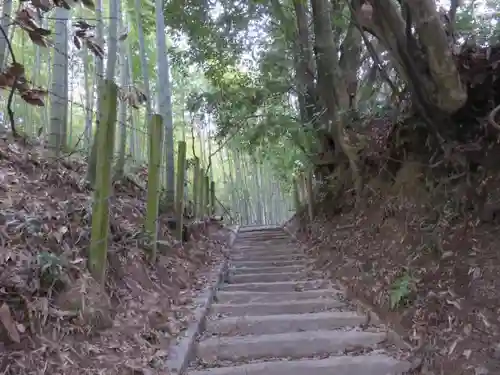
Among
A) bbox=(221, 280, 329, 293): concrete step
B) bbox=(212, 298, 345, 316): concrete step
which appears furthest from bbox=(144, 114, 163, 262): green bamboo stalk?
bbox=(221, 280, 329, 293): concrete step

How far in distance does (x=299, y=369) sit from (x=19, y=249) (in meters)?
1.74

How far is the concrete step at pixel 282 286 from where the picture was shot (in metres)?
4.89

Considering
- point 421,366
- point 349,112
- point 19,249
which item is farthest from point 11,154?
Answer: point 349,112

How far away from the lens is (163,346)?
121 inches

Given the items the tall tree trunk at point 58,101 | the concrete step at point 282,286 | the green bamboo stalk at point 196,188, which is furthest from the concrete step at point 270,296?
the green bamboo stalk at point 196,188

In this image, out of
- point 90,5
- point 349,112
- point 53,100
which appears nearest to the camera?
point 90,5

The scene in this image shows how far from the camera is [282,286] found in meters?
4.95

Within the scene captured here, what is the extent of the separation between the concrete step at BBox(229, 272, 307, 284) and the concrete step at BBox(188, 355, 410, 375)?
230cm

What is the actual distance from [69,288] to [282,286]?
2.72m

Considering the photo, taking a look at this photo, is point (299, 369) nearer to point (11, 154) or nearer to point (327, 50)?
point (11, 154)

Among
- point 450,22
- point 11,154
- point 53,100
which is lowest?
point 11,154

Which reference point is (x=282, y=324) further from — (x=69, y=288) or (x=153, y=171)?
(x=69, y=288)

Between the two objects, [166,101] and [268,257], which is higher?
[166,101]

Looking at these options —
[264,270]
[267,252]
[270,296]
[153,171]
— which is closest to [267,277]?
[264,270]
